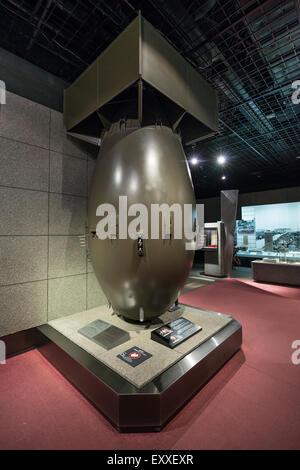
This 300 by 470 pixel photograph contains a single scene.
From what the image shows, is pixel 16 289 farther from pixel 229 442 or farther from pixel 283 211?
pixel 283 211

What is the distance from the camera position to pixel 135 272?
209cm

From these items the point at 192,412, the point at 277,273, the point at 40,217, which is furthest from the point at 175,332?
the point at 277,273

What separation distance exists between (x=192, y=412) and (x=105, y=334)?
42.6 inches

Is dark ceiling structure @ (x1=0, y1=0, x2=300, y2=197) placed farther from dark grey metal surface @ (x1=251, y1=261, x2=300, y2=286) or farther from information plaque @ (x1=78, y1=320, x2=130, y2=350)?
dark grey metal surface @ (x1=251, y1=261, x2=300, y2=286)

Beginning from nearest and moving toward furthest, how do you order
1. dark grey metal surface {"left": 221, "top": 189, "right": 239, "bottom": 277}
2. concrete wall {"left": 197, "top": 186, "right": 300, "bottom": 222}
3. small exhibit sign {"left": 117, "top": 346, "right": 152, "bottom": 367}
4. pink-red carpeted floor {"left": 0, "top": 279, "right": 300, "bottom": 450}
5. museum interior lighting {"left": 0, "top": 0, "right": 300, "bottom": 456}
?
pink-red carpeted floor {"left": 0, "top": 279, "right": 300, "bottom": 450} → museum interior lighting {"left": 0, "top": 0, "right": 300, "bottom": 456} → small exhibit sign {"left": 117, "top": 346, "right": 152, "bottom": 367} → dark grey metal surface {"left": 221, "top": 189, "right": 239, "bottom": 277} → concrete wall {"left": 197, "top": 186, "right": 300, "bottom": 222}

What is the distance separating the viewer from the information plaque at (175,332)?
216 cm

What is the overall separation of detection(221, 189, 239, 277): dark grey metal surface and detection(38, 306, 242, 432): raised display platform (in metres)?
5.17

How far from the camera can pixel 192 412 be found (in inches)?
67.6

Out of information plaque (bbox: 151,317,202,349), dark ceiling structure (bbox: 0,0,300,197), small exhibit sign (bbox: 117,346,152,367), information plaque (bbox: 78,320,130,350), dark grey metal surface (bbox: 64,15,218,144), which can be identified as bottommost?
small exhibit sign (bbox: 117,346,152,367)

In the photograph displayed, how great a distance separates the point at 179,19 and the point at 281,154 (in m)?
6.31

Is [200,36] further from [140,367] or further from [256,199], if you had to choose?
[256,199]

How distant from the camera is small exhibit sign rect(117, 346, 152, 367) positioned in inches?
72.3

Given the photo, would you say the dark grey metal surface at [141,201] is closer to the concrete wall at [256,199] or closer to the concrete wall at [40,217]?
the concrete wall at [40,217]

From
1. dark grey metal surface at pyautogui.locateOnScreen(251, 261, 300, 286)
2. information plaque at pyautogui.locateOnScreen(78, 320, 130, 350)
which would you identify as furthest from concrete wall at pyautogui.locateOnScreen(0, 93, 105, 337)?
dark grey metal surface at pyautogui.locateOnScreen(251, 261, 300, 286)
